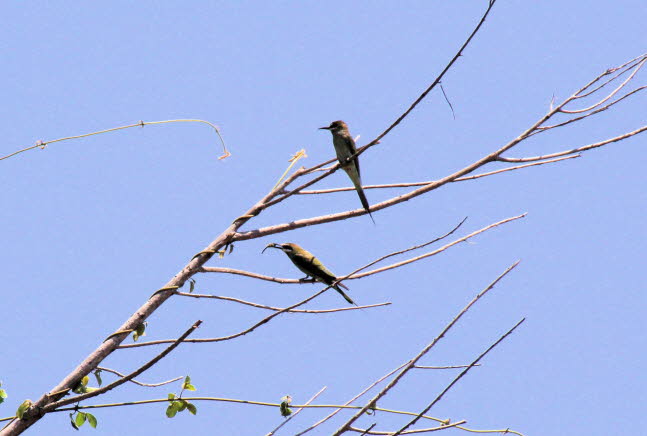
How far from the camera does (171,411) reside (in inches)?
150

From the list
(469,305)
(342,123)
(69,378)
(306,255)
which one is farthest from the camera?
(342,123)

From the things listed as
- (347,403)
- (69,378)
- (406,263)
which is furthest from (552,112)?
(69,378)

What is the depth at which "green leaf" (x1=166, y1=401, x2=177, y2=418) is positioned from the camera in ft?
12.5

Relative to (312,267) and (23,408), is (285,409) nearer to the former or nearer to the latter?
(23,408)

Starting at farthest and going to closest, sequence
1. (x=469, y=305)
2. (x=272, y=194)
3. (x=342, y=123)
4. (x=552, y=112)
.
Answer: (x=342, y=123) → (x=272, y=194) → (x=552, y=112) → (x=469, y=305)

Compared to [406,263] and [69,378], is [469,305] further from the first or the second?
[69,378]

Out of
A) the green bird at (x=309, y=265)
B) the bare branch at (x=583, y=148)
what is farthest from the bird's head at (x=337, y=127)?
the bare branch at (x=583, y=148)

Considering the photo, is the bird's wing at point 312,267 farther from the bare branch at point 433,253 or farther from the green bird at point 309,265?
the bare branch at point 433,253

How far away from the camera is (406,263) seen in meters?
3.86

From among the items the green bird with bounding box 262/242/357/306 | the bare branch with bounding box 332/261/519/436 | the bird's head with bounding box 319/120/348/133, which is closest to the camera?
the bare branch with bounding box 332/261/519/436

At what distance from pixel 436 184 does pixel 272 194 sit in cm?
82

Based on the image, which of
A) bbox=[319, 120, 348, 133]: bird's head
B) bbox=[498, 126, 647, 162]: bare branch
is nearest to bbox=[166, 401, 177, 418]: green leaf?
bbox=[498, 126, 647, 162]: bare branch

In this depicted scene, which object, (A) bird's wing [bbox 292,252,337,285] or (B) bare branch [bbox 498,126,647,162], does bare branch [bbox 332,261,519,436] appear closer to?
(B) bare branch [bbox 498,126,647,162]

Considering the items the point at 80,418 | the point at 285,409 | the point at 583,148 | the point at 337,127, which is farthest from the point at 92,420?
the point at 337,127
